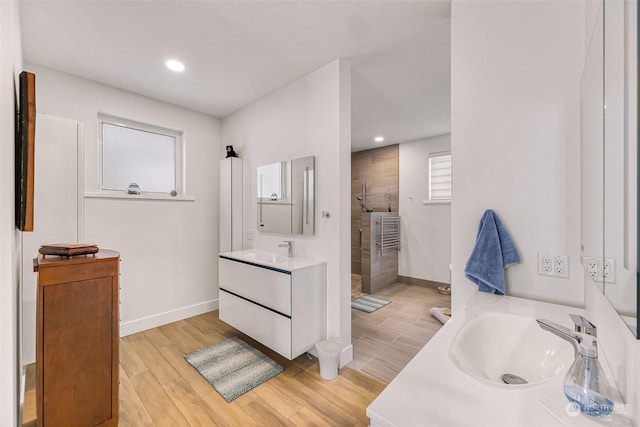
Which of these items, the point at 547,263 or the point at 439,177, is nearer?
the point at 547,263

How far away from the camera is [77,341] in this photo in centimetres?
146

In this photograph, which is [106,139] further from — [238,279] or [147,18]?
[238,279]

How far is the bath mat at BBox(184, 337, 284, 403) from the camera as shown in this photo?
1966 mm

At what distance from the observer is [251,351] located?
8.09 feet

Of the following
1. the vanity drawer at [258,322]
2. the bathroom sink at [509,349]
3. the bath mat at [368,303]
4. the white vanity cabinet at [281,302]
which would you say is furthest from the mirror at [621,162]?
the bath mat at [368,303]

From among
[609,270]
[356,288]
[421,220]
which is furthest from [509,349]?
[421,220]

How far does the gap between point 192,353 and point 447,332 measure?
2.30 meters

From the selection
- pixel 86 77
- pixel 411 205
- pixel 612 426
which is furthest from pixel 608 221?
pixel 411 205

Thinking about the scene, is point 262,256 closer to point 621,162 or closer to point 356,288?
point 356,288

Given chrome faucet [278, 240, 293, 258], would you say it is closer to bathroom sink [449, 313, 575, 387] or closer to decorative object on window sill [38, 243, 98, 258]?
decorative object on window sill [38, 243, 98, 258]

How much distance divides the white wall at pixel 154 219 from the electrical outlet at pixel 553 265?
3.30m

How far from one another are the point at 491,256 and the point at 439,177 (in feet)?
10.8

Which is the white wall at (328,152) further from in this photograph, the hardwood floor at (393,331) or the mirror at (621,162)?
the mirror at (621,162)

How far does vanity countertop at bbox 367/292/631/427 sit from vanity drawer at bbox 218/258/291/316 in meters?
1.42
